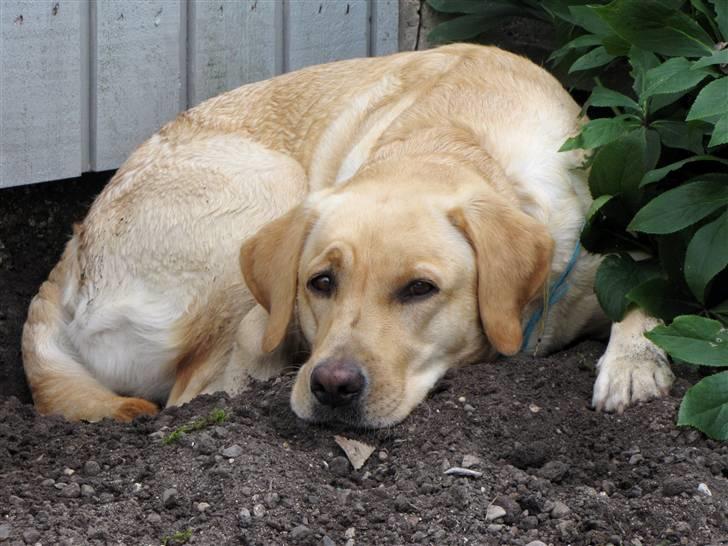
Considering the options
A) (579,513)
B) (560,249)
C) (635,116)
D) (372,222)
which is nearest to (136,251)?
(372,222)

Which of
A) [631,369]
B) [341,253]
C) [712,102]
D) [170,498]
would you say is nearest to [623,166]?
[712,102]

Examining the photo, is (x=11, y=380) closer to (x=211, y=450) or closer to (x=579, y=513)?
(x=211, y=450)

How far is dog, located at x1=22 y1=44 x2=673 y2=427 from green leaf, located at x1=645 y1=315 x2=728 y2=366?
A: 0.85 ft

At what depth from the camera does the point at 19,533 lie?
2.80 metres

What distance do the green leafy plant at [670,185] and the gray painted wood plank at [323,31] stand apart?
175 centimetres

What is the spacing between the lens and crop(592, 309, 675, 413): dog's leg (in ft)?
11.0

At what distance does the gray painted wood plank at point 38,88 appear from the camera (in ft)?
14.3

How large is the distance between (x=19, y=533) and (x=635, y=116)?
199cm

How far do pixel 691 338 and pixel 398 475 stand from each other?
0.81 m

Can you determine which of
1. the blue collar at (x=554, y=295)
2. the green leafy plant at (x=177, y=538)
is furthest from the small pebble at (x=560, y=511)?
the blue collar at (x=554, y=295)

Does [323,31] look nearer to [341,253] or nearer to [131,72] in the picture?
[131,72]

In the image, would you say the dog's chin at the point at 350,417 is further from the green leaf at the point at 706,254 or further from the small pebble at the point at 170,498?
the green leaf at the point at 706,254

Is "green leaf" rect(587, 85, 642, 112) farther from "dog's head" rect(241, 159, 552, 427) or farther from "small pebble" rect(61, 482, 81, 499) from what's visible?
"small pebble" rect(61, 482, 81, 499)

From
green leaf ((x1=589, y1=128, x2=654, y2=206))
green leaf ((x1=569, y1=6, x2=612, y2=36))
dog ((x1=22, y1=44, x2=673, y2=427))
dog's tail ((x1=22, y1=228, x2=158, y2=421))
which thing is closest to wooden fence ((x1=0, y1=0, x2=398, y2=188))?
dog ((x1=22, y1=44, x2=673, y2=427))
